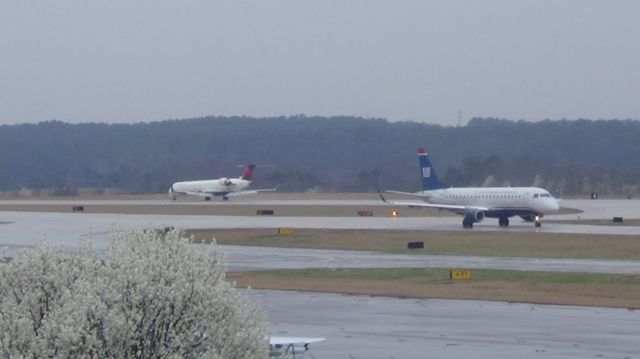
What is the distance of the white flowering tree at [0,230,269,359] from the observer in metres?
10.6

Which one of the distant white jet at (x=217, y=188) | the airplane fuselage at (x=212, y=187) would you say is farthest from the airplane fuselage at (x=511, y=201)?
the distant white jet at (x=217, y=188)

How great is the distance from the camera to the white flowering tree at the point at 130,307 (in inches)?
416

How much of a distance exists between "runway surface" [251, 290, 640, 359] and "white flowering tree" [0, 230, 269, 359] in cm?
917

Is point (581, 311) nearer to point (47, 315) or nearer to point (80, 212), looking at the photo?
point (47, 315)

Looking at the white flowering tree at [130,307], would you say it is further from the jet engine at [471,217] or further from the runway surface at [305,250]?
the jet engine at [471,217]

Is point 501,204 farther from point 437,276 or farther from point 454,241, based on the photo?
point 437,276

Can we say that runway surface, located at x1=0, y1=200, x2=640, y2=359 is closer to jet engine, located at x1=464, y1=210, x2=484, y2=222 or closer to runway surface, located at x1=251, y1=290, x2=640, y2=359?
runway surface, located at x1=251, y1=290, x2=640, y2=359

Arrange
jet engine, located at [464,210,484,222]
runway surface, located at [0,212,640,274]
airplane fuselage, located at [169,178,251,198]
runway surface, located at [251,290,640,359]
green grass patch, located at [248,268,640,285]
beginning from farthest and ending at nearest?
airplane fuselage, located at [169,178,251,198], jet engine, located at [464,210,484,222], runway surface, located at [0,212,640,274], green grass patch, located at [248,268,640,285], runway surface, located at [251,290,640,359]

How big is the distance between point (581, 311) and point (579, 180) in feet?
454

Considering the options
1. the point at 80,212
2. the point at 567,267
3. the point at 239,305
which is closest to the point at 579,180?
the point at 80,212

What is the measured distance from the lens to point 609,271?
126 ft

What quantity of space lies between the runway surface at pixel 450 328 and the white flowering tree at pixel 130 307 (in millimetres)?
9169

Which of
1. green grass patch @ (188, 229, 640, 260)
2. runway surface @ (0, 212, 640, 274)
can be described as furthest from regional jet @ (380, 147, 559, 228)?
green grass patch @ (188, 229, 640, 260)

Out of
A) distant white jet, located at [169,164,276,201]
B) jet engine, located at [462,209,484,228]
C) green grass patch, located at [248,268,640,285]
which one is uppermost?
distant white jet, located at [169,164,276,201]
